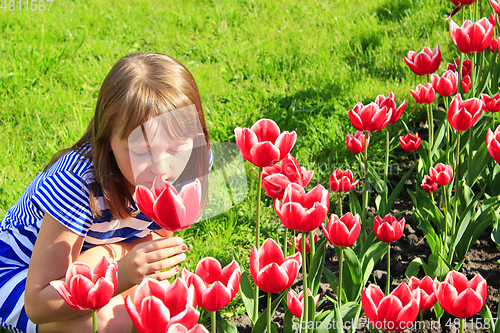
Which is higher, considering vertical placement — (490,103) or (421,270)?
(490,103)

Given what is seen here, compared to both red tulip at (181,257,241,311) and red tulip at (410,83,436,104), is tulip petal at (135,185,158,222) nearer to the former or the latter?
red tulip at (181,257,241,311)

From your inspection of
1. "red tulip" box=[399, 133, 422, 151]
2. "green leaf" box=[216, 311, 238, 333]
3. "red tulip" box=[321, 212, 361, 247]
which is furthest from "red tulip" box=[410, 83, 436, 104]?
"green leaf" box=[216, 311, 238, 333]

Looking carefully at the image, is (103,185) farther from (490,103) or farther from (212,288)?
(490,103)

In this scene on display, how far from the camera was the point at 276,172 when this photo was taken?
1328mm

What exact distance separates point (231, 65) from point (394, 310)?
270 centimetres

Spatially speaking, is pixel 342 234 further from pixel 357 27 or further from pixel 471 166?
pixel 357 27

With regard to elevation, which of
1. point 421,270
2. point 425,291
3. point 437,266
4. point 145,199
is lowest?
point 421,270

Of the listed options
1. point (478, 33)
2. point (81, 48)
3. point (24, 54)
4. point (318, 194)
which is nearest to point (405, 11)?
point (478, 33)

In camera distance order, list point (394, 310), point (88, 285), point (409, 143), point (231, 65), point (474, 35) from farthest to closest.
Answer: point (231, 65), point (409, 143), point (474, 35), point (394, 310), point (88, 285)

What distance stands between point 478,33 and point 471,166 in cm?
57

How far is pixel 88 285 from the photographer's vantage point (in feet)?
2.88

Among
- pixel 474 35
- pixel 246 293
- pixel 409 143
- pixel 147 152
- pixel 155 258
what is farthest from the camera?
pixel 409 143

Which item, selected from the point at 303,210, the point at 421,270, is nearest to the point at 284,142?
the point at 303,210

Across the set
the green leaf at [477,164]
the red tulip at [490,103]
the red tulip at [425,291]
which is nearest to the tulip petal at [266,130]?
the red tulip at [425,291]
